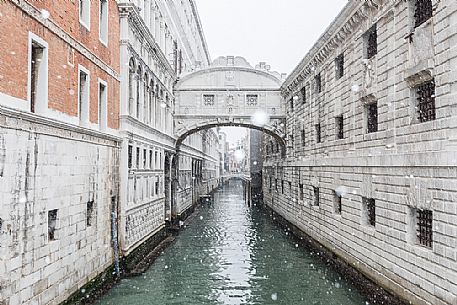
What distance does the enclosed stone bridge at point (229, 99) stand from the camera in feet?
82.4

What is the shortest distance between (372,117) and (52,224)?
26.5 feet

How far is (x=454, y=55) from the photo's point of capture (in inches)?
301

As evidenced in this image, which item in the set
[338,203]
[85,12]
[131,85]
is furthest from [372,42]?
[131,85]

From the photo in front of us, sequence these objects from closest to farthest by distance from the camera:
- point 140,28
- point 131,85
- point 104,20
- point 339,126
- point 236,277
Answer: point 104,20 < point 236,277 < point 131,85 < point 339,126 < point 140,28

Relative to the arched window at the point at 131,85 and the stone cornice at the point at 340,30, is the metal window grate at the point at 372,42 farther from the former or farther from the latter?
the arched window at the point at 131,85

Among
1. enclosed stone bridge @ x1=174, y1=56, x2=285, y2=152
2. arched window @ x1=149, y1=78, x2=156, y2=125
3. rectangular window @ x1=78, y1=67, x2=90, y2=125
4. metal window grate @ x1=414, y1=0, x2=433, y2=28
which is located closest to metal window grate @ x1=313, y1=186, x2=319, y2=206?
arched window @ x1=149, y1=78, x2=156, y2=125

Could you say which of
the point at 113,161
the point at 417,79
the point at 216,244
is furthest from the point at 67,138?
the point at 216,244

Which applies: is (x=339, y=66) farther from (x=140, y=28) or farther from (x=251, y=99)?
(x=251, y=99)

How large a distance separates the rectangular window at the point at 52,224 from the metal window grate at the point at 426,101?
24.1ft

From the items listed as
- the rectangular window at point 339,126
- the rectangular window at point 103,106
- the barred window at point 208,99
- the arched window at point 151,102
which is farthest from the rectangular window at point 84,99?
the barred window at point 208,99

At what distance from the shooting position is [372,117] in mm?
11992

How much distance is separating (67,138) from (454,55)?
7.25 metres

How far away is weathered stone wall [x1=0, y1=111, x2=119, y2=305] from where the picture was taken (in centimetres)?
689

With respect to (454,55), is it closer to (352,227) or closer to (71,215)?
(352,227)
